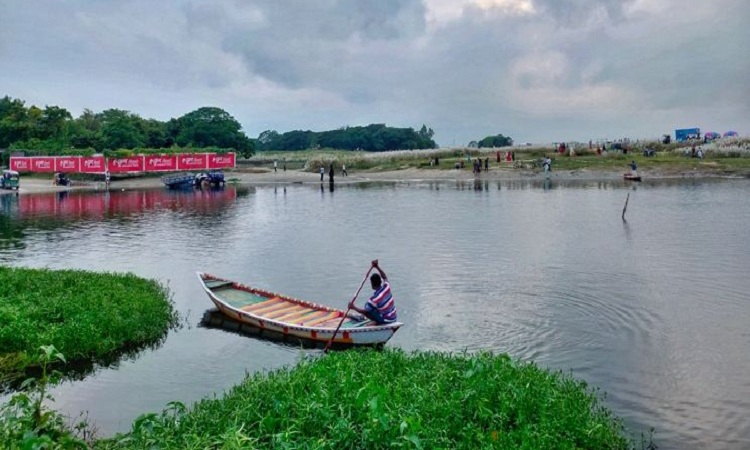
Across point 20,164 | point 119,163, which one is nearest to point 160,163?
point 119,163

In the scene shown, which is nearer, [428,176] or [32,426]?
[32,426]

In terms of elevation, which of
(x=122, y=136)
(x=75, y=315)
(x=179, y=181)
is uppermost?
(x=122, y=136)

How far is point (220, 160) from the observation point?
308ft

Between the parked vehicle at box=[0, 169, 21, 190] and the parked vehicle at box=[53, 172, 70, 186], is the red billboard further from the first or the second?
the parked vehicle at box=[0, 169, 21, 190]

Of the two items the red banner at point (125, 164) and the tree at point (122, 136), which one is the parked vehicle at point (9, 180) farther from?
the tree at point (122, 136)

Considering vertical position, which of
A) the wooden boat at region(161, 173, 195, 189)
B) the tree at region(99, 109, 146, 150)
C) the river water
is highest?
the tree at region(99, 109, 146, 150)

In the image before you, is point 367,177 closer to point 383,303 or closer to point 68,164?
point 68,164

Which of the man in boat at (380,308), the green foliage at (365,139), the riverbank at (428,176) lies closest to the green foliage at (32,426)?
the man in boat at (380,308)

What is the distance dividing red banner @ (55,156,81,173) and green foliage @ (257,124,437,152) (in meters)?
97.1

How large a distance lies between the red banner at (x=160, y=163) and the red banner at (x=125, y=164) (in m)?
1.07

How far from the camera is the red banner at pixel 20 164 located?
91394mm

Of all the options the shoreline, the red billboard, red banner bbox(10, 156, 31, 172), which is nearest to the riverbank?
the shoreline

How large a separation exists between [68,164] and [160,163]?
41.1ft

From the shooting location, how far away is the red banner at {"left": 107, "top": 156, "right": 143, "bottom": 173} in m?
86.8
